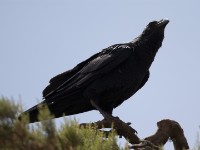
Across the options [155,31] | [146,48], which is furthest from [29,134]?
[155,31]

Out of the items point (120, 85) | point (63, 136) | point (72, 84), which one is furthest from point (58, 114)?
point (63, 136)

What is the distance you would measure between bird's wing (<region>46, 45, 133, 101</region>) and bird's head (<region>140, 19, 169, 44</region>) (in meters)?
0.34

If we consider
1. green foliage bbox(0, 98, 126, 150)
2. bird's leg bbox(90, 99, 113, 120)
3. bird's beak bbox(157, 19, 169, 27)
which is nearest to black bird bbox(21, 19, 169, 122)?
bird's leg bbox(90, 99, 113, 120)

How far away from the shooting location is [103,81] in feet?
22.6

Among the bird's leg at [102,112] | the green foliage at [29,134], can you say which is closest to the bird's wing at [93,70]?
the bird's leg at [102,112]

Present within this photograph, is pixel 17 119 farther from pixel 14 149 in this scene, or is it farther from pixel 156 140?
pixel 156 140

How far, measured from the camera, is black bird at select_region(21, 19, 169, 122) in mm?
6805

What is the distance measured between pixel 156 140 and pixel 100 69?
148cm

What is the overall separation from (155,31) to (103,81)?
1163 mm

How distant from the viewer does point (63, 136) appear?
12.7 feet

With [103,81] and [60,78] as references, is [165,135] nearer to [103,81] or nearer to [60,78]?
[103,81]

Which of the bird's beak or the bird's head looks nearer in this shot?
the bird's head

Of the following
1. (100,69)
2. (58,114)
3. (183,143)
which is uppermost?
(100,69)

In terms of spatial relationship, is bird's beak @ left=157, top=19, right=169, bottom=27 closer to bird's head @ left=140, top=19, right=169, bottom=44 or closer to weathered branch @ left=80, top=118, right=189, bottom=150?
bird's head @ left=140, top=19, right=169, bottom=44
